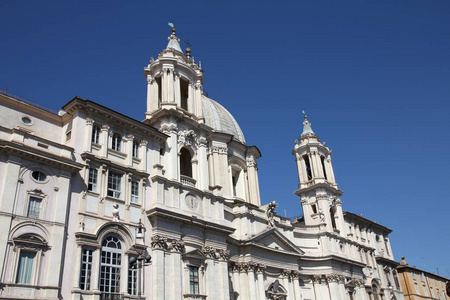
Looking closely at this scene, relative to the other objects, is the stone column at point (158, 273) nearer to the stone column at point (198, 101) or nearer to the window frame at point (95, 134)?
the window frame at point (95, 134)

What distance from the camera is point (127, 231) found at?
28562 millimetres

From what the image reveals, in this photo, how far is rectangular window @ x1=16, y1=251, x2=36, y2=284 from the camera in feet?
74.0

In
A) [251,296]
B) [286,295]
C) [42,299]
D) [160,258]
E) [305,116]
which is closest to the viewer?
[42,299]

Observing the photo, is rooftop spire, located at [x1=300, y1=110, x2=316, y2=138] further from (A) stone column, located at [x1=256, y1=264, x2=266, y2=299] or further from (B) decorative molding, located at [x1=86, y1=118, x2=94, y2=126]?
(B) decorative molding, located at [x1=86, y1=118, x2=94, y2=126]

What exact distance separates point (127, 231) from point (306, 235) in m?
27.5

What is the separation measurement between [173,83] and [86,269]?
60.7ft

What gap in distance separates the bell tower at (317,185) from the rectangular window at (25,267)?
3581 centimetres

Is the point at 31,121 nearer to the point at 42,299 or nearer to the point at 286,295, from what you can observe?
the point at 42,299

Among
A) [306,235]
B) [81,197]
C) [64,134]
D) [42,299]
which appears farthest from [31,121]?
[306,235]

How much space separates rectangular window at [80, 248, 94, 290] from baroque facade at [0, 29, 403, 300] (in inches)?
2.6

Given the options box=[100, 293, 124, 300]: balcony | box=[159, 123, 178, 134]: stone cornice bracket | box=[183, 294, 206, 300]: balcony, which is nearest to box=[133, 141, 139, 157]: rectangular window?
box=[159, 123, 178, 134]: stone cornice bracket

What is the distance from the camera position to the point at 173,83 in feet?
125

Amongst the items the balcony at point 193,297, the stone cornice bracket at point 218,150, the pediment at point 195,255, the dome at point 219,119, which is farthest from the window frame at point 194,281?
the dome at point 219,119

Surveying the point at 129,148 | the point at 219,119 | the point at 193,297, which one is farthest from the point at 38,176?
the point at 219,119
